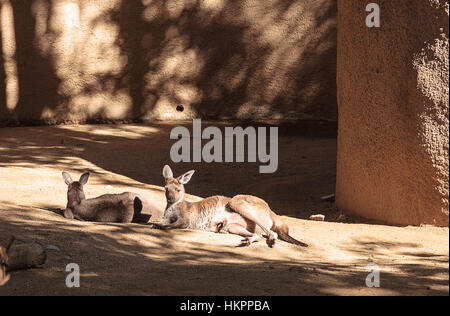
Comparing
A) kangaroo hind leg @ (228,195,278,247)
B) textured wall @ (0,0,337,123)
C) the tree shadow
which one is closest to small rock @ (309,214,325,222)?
the tree shadow

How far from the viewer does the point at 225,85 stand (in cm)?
1348

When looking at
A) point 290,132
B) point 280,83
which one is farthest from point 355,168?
point 280,83

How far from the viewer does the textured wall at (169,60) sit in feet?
42.4

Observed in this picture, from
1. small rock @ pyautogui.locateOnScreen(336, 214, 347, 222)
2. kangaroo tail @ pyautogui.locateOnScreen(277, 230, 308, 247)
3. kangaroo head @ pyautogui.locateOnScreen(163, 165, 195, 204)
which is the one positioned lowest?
small rock @ pyautogui.locateOnScreen(336, 214, 347, 222)

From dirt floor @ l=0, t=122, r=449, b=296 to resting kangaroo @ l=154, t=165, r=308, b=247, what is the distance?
0.59 ft

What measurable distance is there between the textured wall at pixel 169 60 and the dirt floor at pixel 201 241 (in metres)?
2.02

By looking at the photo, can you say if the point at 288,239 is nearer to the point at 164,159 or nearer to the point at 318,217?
the point at 318,217

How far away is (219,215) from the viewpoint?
6910 millimetres

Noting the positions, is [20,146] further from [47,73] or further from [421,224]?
[421,224]

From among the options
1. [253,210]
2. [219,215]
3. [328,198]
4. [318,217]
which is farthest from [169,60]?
[253,210]

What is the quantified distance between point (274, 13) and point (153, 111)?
2.75 metres

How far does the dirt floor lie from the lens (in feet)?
15.4

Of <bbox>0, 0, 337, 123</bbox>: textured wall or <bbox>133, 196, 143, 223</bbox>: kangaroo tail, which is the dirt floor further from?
<bbox>0, 0, 337, 123</bbox>: textured wall

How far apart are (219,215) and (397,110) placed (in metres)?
1.93
